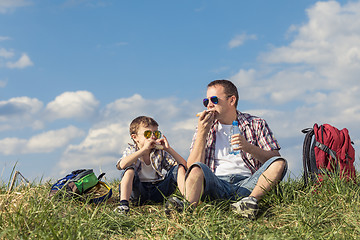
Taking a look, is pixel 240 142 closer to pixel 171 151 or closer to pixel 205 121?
pixel 205 121

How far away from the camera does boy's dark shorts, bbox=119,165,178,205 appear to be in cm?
627

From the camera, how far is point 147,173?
649 cm

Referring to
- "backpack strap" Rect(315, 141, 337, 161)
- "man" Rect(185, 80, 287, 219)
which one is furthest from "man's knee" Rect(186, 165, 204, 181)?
"backpack strap" Rect(315, 141, 337, 161)

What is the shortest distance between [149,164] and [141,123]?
2.31 ft

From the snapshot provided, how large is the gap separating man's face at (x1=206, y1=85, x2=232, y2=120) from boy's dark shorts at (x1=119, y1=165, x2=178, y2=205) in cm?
117

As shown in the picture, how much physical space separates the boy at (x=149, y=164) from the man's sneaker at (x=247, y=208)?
1363mm

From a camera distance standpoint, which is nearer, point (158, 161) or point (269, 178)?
point (269, 178)

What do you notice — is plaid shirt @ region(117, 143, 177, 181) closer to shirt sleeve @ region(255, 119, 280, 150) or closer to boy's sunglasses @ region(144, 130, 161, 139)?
boy's sunglasses @ region(144, 130, 161, 139)

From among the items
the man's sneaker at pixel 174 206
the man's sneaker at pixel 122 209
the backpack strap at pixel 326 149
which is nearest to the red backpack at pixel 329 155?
the backpack strap at pixel 326 149

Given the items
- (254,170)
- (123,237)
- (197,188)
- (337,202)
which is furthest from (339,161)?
(123,237)

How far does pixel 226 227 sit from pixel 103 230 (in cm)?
141

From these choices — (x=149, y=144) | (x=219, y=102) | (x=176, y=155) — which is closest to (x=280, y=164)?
(x=219, y=102)

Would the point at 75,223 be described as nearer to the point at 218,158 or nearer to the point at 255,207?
the point at 255,207

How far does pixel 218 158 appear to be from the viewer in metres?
5.95
